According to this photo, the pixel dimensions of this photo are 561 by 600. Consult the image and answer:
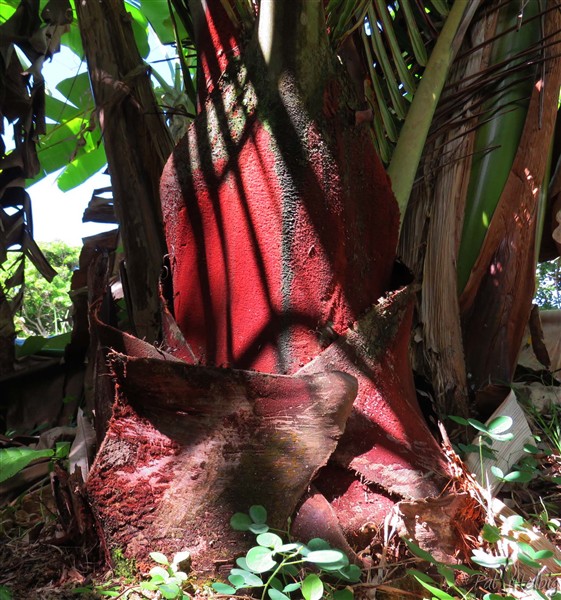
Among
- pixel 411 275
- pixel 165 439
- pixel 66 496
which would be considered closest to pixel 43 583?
pixel 66 496

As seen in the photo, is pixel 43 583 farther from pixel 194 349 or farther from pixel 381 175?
pixel 381 175

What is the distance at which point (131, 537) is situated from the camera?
2.97 feet

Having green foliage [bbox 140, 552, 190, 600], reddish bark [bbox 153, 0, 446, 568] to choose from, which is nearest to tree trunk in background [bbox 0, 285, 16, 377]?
reddish bark [bbox 153, 0, 446, 568]

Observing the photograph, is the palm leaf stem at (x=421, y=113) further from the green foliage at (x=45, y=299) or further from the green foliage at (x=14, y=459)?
the green foliage at (x=45, y=299)

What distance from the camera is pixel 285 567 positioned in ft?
2.83

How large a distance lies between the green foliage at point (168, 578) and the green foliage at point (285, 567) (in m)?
0.05

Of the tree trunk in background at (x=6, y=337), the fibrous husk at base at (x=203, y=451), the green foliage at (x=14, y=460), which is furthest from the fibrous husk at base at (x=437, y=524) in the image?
the tree trunk in background at (x=6, y=337)

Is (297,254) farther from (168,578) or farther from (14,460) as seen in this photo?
(14,460)

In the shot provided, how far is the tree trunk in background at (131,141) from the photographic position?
176 centimetres

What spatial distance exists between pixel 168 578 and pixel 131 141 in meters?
1.30

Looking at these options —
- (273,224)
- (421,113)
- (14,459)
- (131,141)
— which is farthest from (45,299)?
(273,224)

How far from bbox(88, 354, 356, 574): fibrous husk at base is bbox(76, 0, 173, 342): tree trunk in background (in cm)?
77

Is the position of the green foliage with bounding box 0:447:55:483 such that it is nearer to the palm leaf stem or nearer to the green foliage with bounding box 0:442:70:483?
the green foliage with bounding box 0:442:70:483

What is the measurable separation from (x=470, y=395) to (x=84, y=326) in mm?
1205
